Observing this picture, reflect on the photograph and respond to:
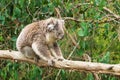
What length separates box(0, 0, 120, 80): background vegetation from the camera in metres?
5.52

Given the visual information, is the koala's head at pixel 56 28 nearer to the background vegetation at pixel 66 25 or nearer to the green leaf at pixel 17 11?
the background vegetation at pixel 66 25

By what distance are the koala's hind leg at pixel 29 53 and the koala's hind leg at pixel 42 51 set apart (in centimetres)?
6

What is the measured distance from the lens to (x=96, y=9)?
18.3ft

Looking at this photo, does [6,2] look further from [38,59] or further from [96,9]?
[38,59]

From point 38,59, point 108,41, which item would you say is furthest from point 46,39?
point 108,41

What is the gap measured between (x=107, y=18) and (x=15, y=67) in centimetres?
140

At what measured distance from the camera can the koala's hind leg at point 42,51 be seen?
4.49 metres

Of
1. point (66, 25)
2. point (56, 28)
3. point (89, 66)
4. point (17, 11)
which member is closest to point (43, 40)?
point (56, 28)

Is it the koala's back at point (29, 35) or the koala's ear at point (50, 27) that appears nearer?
the koala's ear at point (50, 27)

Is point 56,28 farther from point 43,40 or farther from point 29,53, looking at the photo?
point 29,53

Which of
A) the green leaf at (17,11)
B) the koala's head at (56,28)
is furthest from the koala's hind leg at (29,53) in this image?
the green leaf at (17,11)

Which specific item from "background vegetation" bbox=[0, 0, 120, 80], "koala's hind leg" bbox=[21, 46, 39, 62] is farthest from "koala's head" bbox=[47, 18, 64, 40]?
"background vegetation" bbox=[0, 0, 120, 80]

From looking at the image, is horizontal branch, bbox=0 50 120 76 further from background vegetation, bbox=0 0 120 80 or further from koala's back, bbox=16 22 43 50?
background vegetation, bbox=0 0 120 80

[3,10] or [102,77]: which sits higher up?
[3,10]
